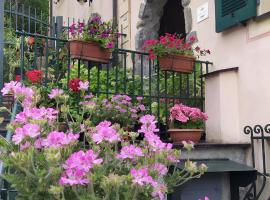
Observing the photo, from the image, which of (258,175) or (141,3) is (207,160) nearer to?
(258,175)

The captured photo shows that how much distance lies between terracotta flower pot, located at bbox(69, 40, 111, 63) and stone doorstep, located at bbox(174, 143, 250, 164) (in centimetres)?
121

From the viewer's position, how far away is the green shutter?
418 cm

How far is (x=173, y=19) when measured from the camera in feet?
30.6

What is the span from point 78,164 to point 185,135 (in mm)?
2476

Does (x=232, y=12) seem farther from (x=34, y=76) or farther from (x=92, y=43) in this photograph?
(x=34, y=76)

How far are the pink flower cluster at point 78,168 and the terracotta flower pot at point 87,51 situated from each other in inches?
99.6

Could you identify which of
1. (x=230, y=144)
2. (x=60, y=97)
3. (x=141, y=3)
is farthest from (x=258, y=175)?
(x=141, y=3)

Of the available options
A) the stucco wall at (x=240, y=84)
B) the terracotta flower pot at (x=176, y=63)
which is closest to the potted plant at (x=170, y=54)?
the terracotta flower pot at (x=176, y=63)

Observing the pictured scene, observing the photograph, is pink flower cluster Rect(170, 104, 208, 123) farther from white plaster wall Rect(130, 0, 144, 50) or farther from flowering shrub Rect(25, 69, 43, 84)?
white plaster wall Rect(130, 0, 144, 50)

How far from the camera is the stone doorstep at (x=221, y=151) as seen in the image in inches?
163

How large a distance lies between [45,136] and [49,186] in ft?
1.09

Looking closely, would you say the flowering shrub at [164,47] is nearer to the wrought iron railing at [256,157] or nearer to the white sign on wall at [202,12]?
the white sign on wall at [202,12]

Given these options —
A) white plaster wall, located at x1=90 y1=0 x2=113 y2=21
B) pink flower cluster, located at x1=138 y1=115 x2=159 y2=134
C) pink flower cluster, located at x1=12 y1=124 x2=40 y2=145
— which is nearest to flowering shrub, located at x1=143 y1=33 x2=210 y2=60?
pink flower cluster, located at x1=138 y1=115 x2=159 y2=134

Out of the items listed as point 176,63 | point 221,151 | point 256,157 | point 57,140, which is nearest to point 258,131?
point 256,157
